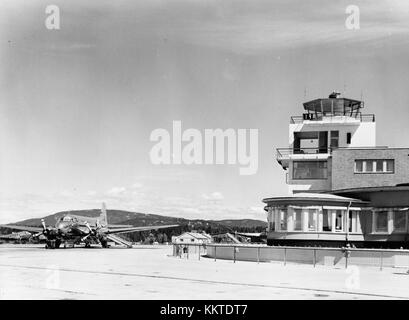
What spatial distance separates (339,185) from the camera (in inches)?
1802

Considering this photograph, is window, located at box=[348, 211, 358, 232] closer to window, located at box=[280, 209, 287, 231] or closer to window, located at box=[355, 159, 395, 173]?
window, located at box=[280, 209, 287, 231]

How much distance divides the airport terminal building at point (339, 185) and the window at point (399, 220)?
59 millimetres

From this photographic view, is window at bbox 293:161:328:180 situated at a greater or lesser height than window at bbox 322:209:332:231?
greater

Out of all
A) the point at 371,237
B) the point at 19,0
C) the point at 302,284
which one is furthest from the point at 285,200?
the point at 19,0

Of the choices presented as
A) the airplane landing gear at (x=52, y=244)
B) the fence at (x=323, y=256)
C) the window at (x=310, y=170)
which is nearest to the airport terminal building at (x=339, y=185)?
the window at (x=310, y=170)

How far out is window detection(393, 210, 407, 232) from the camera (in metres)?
37.8

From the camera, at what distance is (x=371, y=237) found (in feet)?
130

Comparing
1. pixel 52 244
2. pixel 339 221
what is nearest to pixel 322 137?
pixel 339 221

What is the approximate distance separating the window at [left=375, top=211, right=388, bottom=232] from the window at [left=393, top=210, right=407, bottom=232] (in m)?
0.72

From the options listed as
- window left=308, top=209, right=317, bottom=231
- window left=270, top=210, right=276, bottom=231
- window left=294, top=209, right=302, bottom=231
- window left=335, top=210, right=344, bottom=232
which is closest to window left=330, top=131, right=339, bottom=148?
window left=335, top=210, right=344, bottom=232

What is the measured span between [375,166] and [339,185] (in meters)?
2.88
